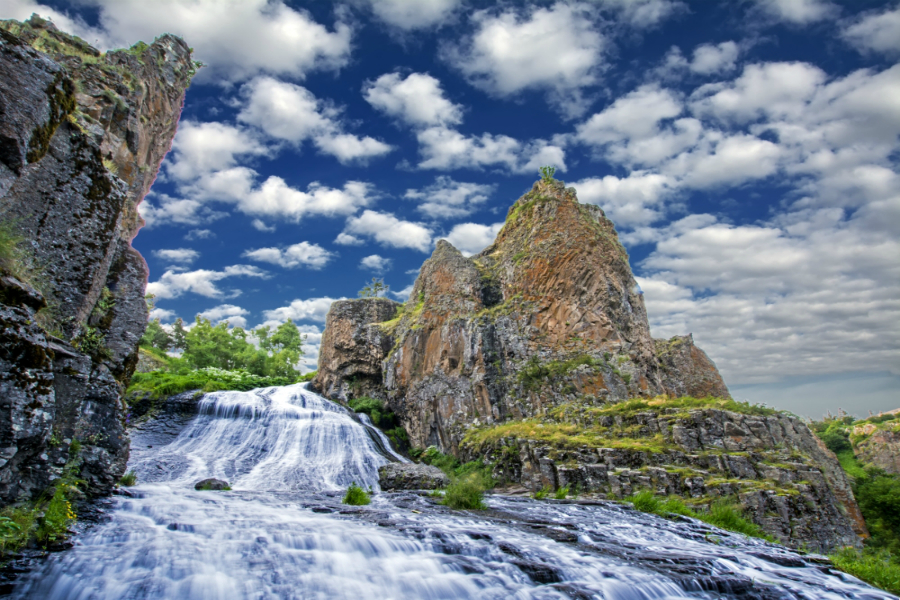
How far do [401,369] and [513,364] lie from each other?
841 centimetres

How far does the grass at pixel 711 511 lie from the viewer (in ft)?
38.3

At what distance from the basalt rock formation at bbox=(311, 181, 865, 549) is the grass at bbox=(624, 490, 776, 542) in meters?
0.65

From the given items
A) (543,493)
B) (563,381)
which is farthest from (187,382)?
(563,381)

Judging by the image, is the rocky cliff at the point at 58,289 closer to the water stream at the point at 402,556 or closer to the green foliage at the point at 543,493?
the water stream at the point at 402,556

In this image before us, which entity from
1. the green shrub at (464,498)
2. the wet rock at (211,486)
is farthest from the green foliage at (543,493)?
the wet rock at (211,486)

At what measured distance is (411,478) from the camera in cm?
1761

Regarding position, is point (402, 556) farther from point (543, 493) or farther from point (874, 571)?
point (543, 493)

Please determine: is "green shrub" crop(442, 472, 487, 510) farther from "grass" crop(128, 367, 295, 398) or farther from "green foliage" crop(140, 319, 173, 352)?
"green foliage" crop(140, 319, 173, 352)

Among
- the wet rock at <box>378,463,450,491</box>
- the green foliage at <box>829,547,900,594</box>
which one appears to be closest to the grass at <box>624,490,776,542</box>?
the green foliage at <box>829,547,900,594</box>

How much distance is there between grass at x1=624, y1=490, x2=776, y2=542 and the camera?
11688 mm

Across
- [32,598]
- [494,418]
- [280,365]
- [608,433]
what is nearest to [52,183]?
[32,598]

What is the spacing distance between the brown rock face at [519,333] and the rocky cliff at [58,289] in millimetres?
19815

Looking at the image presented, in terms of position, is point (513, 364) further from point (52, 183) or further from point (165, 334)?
point (165, 334)

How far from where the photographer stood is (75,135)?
27.9 ft
